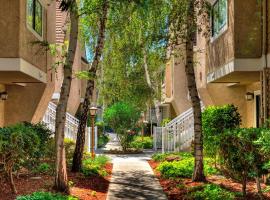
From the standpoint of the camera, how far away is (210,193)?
11578 millimetres

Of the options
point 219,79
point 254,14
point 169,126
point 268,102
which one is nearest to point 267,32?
point 254,14

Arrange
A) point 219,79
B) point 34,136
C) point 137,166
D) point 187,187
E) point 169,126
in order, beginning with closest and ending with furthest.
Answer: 1. point 34,136
2. point 187,187
3. point 219,79
4. point 137,166
5. point 169,126

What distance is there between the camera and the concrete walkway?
12539 millimetres

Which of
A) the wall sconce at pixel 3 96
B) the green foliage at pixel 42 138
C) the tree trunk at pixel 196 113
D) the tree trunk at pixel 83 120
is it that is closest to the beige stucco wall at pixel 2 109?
the wall sconce at pixel 3 96

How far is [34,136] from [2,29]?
4367 mm

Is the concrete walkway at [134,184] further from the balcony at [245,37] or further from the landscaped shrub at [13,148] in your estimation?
the balcony at [245,37]

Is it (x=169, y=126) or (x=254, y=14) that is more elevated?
(x=254, y=14)

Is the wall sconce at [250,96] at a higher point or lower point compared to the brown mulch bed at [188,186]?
higher

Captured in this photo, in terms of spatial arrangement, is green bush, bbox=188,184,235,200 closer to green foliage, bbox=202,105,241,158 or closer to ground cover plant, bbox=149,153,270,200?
ground cover plant, bbox=149,153,270,200

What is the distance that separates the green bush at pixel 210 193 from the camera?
11.1 metres

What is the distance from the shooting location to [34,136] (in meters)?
11.9

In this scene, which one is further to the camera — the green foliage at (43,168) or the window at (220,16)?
the window at (220,16)

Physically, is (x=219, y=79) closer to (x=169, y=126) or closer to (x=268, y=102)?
(x=268, y=102)

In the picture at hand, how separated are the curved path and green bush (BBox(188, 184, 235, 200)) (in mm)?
786
